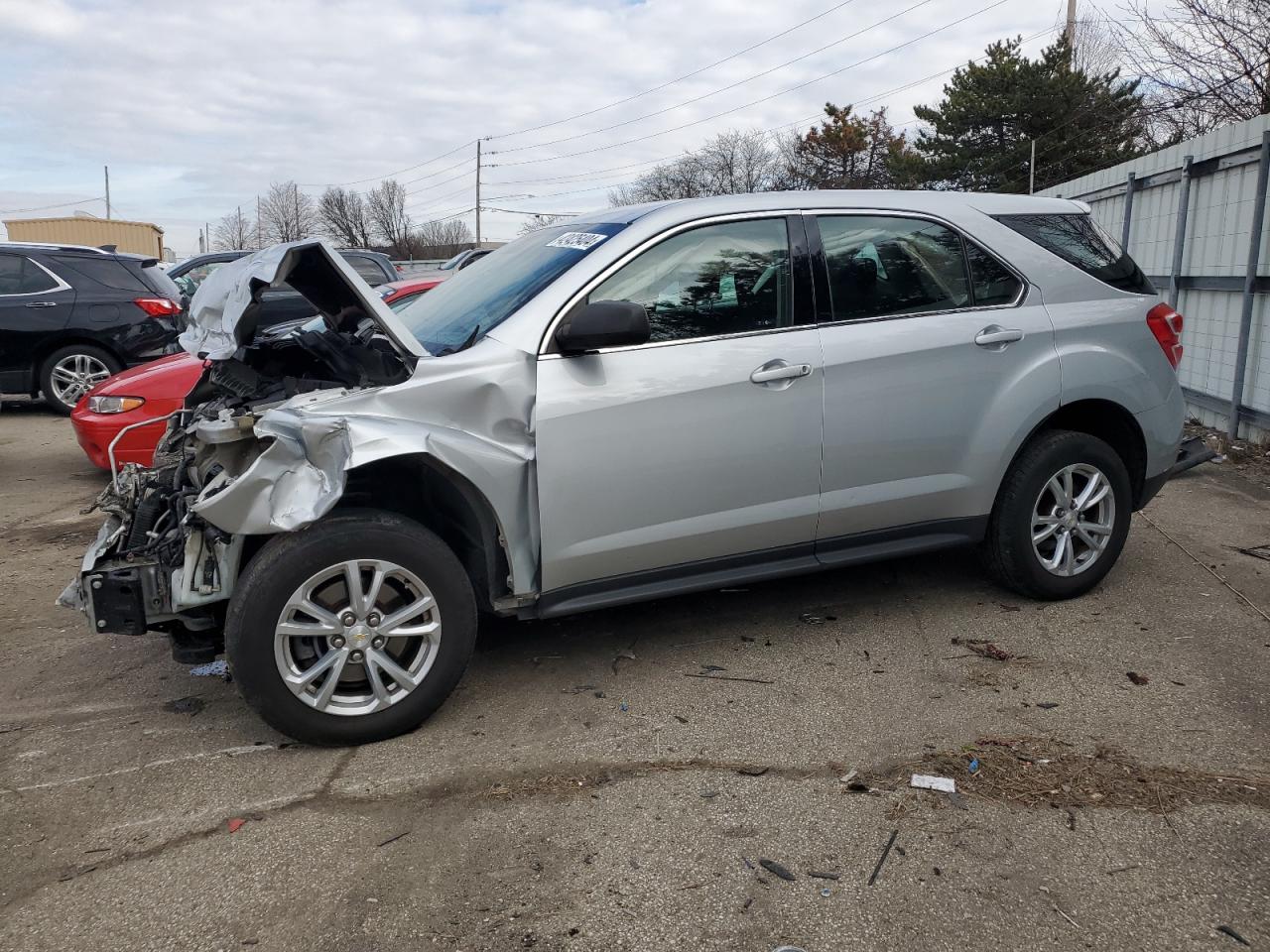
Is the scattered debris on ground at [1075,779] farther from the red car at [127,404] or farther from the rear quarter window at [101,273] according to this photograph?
the rear quarter window at [101,273]

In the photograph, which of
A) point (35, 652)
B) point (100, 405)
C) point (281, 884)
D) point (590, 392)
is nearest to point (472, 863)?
point (281, 884)

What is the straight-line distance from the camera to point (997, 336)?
4160 mm

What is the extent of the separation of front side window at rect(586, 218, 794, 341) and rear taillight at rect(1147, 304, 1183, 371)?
1.84m

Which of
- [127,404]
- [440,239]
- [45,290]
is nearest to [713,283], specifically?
[127,404]

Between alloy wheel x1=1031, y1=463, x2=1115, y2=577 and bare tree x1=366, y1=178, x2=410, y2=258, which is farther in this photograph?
bare tree x1=366, y1=178, x2=410, y2=258

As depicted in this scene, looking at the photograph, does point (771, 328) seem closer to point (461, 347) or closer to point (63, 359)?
point (461, 347)

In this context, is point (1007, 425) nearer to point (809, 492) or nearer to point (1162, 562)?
point (809, 492)

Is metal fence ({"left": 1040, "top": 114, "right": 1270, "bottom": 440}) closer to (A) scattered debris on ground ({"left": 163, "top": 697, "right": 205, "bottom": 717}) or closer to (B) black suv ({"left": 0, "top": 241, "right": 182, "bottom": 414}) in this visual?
(A) scattered debris on ground ({"left": 163, "top": 697, "right": 205, "bottom": 717})

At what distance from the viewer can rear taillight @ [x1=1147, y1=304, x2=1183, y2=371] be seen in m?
4.49

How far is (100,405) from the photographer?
6.72 m

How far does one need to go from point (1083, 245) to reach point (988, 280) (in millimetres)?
616

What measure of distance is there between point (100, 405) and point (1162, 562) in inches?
263

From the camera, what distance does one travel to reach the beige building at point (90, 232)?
3194 cm

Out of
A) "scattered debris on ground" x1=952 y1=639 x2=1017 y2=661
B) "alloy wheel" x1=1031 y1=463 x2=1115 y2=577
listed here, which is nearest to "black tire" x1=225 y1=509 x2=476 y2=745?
"scattered debris on ground" x1=952 y1=639 x2=1017 y2=661
